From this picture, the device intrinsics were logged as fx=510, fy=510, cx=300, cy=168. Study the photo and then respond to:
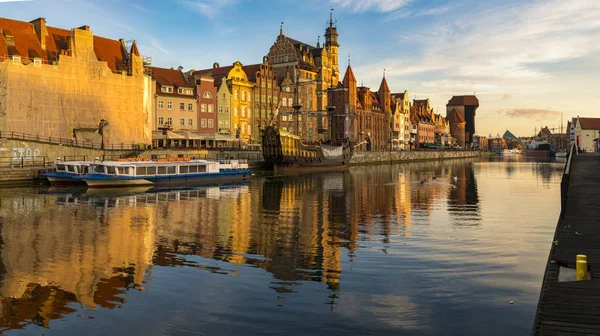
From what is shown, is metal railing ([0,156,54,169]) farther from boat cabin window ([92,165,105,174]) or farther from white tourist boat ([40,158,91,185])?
boat cabin window ([92,165,105,174])

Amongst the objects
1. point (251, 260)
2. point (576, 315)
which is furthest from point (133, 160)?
point (576, 315)

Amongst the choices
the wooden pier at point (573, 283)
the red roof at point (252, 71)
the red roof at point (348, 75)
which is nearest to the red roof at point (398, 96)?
the red roof at point (348, 75)

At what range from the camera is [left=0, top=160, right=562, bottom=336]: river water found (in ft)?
41.5

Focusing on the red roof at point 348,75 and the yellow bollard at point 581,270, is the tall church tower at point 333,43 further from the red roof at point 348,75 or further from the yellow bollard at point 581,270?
the yellow bollard at point 581,270

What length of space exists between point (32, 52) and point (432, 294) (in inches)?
2669

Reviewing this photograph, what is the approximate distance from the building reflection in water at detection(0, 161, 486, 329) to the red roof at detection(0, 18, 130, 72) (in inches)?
1160

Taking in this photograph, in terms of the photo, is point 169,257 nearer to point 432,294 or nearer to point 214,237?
point 214,237

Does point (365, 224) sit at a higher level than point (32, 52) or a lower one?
lower

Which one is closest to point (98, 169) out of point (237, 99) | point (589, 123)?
point (237, 99)

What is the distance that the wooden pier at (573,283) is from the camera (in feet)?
32.1

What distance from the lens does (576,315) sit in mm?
10188

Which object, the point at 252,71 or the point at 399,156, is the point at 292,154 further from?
the point at 399,156

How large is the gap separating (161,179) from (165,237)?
31.9 meters

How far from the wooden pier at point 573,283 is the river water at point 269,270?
1.14m
